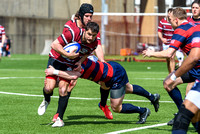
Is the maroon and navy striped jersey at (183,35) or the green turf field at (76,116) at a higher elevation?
the maroon and navy striped jersey at (183,35)

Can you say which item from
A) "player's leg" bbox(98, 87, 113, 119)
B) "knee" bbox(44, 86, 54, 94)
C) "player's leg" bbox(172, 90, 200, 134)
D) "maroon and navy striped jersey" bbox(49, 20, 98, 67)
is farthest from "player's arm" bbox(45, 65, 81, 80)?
"player's leg" bbox(172, 90, 200, 134)

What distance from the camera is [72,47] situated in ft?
26.2

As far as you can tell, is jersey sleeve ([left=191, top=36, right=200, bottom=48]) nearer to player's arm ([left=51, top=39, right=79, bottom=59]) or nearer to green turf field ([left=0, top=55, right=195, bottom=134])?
green turf field ([left=0, top=55, right=195, bottom=134])

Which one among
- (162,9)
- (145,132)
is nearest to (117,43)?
(162,9)

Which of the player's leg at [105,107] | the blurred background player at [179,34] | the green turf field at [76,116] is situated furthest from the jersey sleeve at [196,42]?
the player's leg at [105,107]

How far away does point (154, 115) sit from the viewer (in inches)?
376

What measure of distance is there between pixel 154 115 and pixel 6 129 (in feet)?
10.5

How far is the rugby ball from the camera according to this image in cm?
798

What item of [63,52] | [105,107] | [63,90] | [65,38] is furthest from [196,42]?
[105,107]

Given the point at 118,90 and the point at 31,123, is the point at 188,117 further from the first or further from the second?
the point at 31,123

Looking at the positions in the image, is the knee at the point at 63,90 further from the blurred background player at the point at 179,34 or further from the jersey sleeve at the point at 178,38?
the jersey sleeve at the point at 178,38

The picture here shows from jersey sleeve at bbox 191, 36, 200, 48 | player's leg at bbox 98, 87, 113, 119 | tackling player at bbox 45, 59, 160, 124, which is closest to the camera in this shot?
jersey sleeve at bbox 191, 36, 200, 48

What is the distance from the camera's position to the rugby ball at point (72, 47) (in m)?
7.98

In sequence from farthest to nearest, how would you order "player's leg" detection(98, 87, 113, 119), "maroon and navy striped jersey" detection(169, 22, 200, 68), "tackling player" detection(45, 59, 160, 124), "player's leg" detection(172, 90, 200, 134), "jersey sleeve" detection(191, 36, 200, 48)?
1. "player's leg" detection(98, 87, 113, 119)
2. "tackling player" detection(45, 59, 160, 124)
3. "maroon and navy striped jersey" detection(169, 22, 200, 68)
4. "jersey sleeve" detection(191, 36, 200, 48)
5. "player's leg" detection(172, 90, 200, 134)
